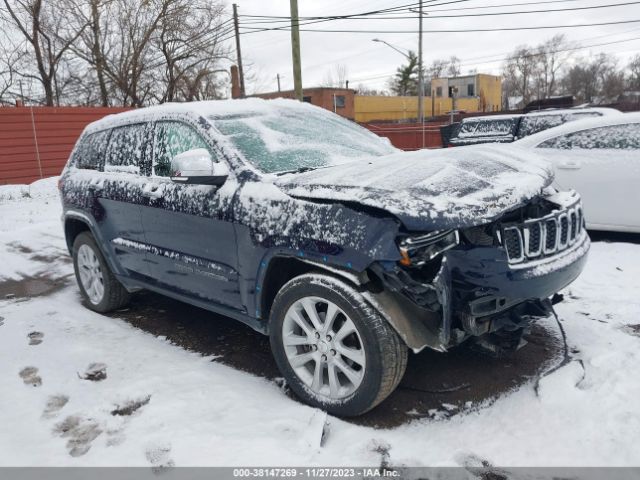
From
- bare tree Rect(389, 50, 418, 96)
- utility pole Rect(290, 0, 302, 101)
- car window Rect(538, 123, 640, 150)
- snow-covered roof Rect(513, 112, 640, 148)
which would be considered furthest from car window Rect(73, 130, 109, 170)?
bare tree Rect(389, 50, 418, 96)

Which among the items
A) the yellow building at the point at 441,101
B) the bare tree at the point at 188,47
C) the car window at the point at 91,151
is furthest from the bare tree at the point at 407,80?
the car window at the point at 91,151

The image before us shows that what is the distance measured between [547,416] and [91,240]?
3.94 metres

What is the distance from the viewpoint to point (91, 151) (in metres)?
4.80

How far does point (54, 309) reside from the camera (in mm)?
4898

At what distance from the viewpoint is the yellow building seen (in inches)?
1957

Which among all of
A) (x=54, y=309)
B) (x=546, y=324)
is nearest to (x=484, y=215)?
(x=546, y=324)

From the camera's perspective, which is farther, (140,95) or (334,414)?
(140,95)

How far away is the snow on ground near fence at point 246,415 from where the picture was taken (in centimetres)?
254

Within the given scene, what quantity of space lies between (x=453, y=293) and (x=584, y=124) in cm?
466

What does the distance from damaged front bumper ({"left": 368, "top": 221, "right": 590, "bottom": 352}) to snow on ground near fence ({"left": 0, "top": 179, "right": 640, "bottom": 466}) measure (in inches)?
20.4

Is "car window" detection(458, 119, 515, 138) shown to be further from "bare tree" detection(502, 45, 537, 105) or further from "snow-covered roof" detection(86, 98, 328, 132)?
"bare tree" detection(502, 45, 537, 105)

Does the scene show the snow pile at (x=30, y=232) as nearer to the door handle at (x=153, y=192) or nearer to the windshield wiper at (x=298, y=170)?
the door handle at (x=153, y=192)

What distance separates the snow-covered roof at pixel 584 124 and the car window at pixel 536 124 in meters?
2.23

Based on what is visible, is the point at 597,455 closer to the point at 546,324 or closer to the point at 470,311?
the point at 470,311
